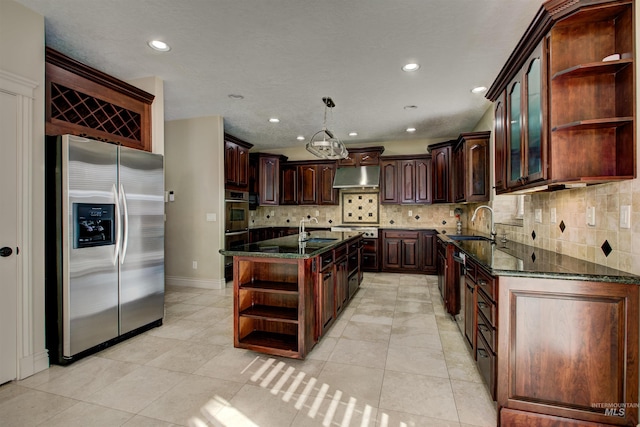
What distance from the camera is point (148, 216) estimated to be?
10.0 ft

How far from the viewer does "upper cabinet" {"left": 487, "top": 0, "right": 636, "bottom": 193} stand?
64.2 inches

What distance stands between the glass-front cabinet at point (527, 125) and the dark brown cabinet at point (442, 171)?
3.04m

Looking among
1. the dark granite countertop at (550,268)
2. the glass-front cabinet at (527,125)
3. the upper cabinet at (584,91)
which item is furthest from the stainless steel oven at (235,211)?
the upper cabinet at (584,91)

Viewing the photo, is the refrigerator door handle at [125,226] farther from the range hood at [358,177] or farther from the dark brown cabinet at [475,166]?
the dark brown cabinet at [475,166]

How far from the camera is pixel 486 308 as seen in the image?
1.96 metres

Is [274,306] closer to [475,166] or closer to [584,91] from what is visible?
[584,91]

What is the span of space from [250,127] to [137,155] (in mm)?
2631

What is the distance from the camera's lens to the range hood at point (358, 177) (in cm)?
595

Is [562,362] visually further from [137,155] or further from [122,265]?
[137,155]

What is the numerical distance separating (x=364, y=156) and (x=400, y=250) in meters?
1.99

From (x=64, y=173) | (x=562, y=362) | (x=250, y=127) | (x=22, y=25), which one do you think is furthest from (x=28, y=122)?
(x=562, y=362)

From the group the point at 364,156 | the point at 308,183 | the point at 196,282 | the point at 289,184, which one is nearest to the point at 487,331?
the point at 196,282

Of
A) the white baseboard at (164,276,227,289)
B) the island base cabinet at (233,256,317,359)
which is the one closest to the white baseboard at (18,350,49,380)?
the island base cabinet at (233,256,317,359)

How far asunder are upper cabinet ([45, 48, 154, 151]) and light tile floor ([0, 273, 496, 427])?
198cm
